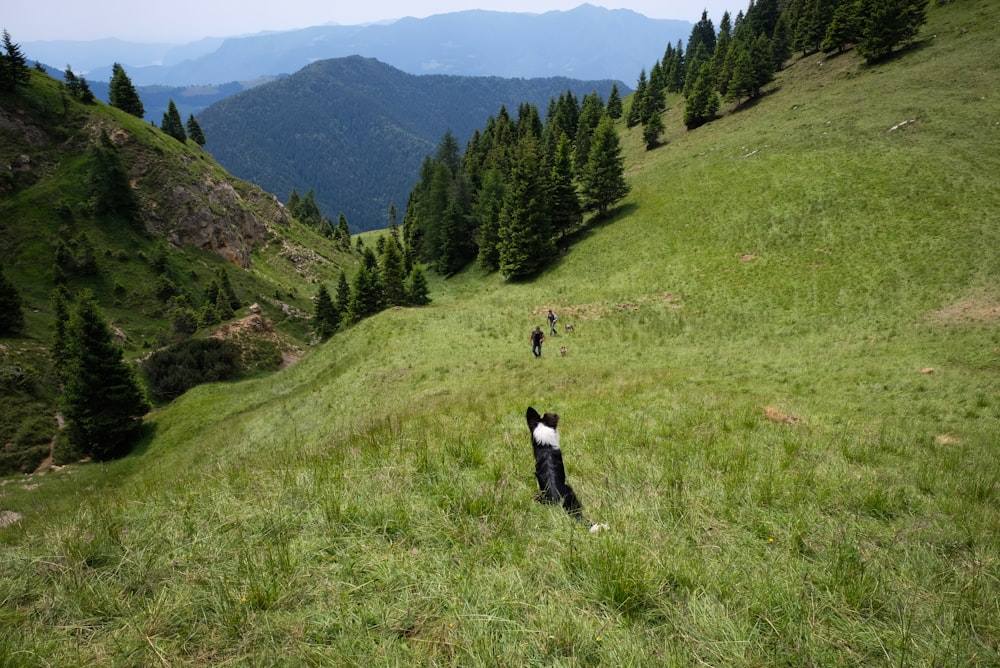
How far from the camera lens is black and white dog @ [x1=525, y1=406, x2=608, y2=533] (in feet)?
17.7

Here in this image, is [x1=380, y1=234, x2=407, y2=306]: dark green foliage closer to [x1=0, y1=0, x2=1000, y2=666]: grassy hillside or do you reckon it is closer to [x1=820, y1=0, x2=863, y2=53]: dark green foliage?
[x1=0, y1=0, x2=1000, y2=666]: grassy hillside

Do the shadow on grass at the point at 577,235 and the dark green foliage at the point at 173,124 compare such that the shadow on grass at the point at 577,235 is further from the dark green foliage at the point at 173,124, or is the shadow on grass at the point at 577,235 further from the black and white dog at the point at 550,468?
the dark green foliage at the point at 173,124

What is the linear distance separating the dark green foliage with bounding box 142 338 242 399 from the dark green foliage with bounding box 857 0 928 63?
87.9m

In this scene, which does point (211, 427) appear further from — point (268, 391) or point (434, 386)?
point (434, 386)

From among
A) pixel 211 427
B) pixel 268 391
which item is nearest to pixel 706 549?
pixel 211 427

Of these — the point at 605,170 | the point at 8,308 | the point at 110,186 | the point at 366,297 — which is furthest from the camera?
the point at 110,186

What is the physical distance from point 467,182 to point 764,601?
73.3m

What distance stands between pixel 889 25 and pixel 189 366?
9319cm

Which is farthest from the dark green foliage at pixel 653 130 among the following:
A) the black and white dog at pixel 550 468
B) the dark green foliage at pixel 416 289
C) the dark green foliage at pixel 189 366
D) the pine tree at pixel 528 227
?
the black and white dog at pixel 550 468

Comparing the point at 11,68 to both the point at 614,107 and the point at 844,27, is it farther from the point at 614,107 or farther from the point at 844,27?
the point at 844,27

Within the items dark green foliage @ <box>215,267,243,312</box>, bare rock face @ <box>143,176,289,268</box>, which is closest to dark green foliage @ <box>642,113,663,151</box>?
dark green foliage @ <box>215,267,243,312</box>

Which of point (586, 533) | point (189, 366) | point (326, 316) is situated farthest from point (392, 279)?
point (586, 533)

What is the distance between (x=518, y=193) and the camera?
4959cm

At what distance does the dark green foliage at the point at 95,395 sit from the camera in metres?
27.9
